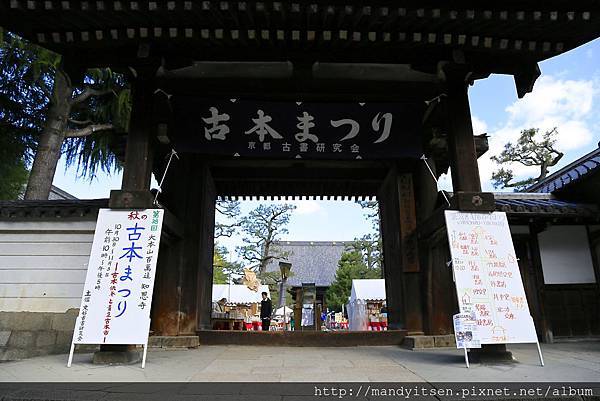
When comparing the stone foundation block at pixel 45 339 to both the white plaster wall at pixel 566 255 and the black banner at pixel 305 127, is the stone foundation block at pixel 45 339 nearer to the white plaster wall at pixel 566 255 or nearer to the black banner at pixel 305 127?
the black banner at pixel 305 127

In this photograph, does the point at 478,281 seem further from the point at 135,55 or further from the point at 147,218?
the point at 135,55

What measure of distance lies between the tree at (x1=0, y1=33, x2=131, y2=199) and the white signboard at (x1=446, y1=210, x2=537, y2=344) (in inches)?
363

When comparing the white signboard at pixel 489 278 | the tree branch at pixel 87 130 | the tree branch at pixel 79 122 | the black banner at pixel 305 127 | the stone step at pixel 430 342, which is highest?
the tree branch at pixel 79 122

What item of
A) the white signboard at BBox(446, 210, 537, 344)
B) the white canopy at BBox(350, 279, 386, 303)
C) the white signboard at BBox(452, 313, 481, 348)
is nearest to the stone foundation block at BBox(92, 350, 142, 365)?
the white signboard at BBox(452, 313, 481, 348)

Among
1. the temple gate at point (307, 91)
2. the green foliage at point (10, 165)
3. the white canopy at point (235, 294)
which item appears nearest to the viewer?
the temple gate at point (307, 91)

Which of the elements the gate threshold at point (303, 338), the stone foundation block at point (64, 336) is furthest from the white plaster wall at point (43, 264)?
the gate threshold at point (303, 338)

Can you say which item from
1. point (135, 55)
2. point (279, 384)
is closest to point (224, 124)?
A: point (135, 55)

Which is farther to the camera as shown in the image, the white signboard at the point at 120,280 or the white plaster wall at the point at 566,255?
the white plaster wall at the point at 566,255

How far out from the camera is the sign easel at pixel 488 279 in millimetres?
4574

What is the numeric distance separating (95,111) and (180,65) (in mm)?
8033

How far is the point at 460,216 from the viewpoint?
16.5ft

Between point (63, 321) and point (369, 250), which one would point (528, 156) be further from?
point (63, 321)

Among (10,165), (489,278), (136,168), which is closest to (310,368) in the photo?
(489,278)

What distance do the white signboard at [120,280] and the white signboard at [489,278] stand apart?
3.77 metres
